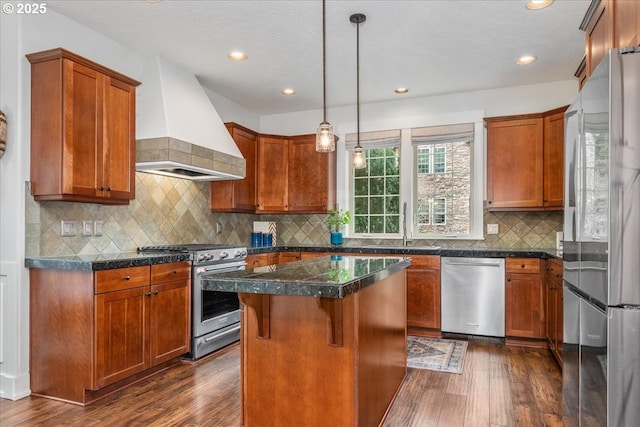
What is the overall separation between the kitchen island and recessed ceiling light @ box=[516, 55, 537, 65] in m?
2.84

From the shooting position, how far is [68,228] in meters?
3.24

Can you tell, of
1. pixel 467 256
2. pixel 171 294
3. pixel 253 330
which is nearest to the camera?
pixel 253 330

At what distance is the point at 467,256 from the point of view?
4328 millimetres

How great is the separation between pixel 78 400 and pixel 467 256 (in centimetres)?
357

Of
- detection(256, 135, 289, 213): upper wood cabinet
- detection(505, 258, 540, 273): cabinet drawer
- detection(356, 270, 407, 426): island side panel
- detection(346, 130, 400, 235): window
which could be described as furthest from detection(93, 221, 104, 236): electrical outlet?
detection(505, 258, 540, 273): cabinet drawer

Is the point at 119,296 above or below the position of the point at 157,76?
below

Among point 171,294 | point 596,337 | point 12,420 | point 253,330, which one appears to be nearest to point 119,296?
point 171,294

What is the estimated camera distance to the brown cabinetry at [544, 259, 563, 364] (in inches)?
132

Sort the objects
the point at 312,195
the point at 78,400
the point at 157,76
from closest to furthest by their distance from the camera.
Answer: the point at 78,400 → the point at 157,76 → the point at 312,195

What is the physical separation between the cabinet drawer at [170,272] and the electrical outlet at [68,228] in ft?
2.23

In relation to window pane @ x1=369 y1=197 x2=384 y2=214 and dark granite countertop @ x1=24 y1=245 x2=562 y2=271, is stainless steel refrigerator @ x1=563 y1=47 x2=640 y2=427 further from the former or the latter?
window pane @ x1=369 y1=197 x2=384 y2=214

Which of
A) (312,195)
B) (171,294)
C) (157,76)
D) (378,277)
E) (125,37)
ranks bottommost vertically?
(171,294)

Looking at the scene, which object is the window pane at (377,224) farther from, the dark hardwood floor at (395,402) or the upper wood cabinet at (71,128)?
the upper wood cabinet at (71,128)

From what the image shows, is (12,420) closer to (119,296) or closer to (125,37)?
(119,296)
